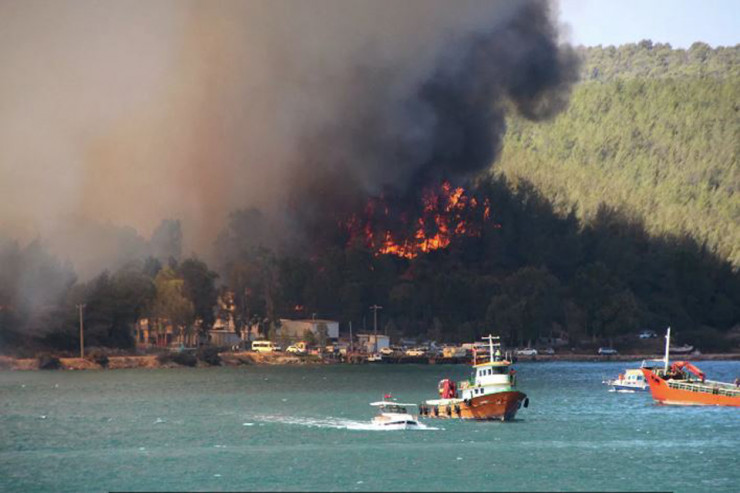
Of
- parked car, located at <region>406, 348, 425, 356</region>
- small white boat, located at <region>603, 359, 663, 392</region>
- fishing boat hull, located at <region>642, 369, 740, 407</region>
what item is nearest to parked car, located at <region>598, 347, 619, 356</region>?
parked car, located at <region>406, 348, 425, 356</region>

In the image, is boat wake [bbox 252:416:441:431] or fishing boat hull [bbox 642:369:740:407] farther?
fishing boat hull [bbox 642:369:740:407]

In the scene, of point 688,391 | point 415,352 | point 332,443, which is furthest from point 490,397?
point 415,352

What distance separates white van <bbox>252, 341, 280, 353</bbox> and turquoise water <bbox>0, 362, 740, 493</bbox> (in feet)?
155

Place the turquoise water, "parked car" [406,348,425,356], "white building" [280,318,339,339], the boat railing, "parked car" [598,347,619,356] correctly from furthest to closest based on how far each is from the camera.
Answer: "parked car" [598,347,619,356] → "white building" [280,318,339,339] → "parked car" [406,348,425,356] → the boat railing → the turquoise water

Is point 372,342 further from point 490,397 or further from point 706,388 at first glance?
point 490,397

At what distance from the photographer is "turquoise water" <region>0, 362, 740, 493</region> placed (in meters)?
57.8

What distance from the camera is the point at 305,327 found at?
167750 millimetres

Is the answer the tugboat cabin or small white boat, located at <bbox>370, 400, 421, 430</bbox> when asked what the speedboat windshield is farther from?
the tugboat cabin

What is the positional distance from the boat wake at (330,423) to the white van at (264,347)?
7725 cm

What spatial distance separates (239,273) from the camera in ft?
551

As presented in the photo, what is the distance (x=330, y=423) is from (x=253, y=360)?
7740cm

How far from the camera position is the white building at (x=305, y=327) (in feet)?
547

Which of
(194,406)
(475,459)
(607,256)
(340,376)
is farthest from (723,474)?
(607,256)

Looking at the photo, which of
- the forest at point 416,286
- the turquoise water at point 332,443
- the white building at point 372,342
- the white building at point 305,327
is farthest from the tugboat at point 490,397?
the white building at point 305,327
